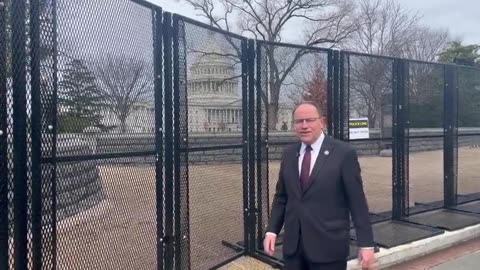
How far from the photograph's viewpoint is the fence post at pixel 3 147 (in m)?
2.72

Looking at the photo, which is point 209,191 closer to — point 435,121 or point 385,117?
point 385,117

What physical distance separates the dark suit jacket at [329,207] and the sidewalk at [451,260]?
9.34 feet

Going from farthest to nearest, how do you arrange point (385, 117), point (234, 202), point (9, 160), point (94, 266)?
point (385, 117) < point (234, 202) < point (94, 266) < point (9, 160)

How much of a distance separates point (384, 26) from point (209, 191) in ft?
125

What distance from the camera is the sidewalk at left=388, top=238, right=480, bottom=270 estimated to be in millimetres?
5723

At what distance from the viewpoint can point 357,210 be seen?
3293 millimetres

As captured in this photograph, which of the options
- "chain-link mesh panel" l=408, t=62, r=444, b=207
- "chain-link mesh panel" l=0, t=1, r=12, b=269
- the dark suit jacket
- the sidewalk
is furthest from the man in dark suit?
"chain-link mesh panel" l=408, t=62, r=444, b=207

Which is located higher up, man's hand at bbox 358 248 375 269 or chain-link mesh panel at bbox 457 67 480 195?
chain-link mesh panel at bbox 457 67 480 195

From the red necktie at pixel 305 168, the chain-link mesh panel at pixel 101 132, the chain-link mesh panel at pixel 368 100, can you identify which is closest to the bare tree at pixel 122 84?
the chain-link mesh panel at pixel 101 132

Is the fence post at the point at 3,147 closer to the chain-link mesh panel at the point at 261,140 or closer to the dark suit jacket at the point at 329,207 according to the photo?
the dark suit jacket at the point at 329,207

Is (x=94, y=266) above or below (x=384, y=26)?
below

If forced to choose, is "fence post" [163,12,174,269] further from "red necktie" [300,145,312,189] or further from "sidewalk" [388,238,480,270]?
"sidewalk" [388,238,480,270]

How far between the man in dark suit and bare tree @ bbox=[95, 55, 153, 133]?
50.9 inches

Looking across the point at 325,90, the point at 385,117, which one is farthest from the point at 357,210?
the point at 385,117
